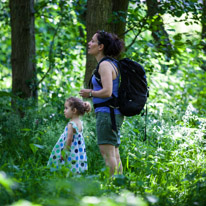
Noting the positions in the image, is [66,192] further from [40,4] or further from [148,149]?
[40,4]

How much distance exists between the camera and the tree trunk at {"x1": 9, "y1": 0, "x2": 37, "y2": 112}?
7656 millimetres

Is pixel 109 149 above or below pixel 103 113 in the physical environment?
below

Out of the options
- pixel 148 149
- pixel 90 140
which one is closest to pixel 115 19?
pixel 90 140

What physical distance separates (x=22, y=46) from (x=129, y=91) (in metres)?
4.54

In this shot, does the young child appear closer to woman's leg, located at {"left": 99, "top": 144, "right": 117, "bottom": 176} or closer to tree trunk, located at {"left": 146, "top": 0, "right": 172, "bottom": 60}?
woman's leg, located at {"left": 99, "top": 144, "right": 117, "bottom": 176}

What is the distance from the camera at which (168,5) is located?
6.25m

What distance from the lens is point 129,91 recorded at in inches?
150

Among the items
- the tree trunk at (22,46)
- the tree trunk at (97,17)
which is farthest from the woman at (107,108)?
the tree trunk at (22,46)

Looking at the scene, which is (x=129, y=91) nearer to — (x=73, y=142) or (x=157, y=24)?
(x=73, y=142)

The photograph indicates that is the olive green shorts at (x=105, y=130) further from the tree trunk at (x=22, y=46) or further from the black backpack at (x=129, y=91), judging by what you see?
the tree trunk at (x=22, y=46)

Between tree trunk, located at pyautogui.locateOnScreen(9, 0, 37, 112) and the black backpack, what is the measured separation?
4124mm

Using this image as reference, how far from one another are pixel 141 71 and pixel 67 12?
16.5 feet

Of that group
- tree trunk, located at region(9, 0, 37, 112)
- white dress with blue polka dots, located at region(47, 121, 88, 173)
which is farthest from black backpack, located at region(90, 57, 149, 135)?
tree trunk, located at region(9, 0, 37, 112)

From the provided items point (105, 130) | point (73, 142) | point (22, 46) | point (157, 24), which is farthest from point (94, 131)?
point (22, 46)
